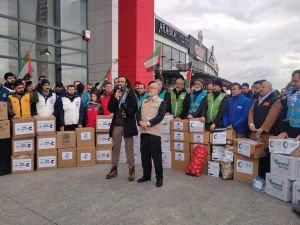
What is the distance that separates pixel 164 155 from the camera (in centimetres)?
575

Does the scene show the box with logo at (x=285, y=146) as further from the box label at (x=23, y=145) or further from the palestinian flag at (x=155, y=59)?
the palestinian flag at (x=155, y=59)

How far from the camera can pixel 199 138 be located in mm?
5414

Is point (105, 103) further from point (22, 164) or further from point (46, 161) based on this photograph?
point (22, 164)

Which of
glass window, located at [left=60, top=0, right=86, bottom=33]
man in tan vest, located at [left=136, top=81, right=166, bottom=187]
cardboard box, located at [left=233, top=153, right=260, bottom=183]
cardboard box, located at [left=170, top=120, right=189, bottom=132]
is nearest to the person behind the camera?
man in tan vest, located at [left=136, top=81, right=166, bottom=187]

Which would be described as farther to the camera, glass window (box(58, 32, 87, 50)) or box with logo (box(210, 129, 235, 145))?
glass window (box(58, 32, 87, 50))

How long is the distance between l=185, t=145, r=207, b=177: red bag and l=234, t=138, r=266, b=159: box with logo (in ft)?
2.26

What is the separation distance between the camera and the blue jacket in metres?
5.14

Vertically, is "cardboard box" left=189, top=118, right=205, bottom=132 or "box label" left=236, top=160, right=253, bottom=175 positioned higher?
"cardboard box" left=189, top=118, right=205, bottom=132

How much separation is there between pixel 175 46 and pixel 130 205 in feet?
81.9

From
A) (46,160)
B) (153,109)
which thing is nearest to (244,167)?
(153,109)

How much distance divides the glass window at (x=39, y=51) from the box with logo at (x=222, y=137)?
7.95 meters

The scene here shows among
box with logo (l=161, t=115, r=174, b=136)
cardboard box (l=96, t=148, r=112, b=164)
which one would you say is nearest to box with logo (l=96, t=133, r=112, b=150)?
cardboard box (l=96, t=148, r=112, b=164)

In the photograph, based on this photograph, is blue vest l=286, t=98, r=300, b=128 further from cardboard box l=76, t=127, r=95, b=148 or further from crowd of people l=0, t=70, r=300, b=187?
cardboard box l=76, t=127, r=95, b=148

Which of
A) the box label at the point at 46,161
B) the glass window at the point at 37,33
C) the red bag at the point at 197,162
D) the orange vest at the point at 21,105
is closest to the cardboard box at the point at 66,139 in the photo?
the box label at the point at 46,161
